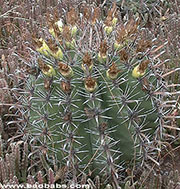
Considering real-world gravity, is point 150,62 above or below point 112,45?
below

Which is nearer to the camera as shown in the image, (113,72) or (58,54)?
(113,72)

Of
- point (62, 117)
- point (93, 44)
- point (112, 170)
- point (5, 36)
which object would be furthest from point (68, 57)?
point (5, 36)

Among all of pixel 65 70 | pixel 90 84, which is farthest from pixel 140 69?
pixel 65 70

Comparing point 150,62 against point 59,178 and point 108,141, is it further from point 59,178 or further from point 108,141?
point 59,178

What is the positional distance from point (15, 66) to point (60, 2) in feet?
3.96

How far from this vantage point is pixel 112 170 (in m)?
2.03

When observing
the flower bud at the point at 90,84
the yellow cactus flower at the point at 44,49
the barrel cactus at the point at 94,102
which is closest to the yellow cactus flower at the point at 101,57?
the barrel cactus at the point at 94,102

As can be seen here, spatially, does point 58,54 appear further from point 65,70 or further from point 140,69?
point 140,69

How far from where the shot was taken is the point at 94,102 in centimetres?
191

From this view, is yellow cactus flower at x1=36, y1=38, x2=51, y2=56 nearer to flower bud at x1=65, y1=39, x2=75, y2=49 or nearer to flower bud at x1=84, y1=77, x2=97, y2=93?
flower bud at x1=65, y1=39, x2=75, y2=49

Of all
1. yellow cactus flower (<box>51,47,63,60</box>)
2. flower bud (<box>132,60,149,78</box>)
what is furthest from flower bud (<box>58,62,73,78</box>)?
flower bud (<box>132,60,149,78</box>)

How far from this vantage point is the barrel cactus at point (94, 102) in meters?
1.92

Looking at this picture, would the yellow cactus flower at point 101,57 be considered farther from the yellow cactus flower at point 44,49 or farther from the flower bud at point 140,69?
the yellow cactus flower at point 44,49

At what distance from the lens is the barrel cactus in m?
1.92
